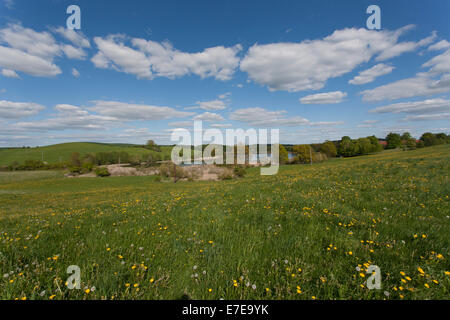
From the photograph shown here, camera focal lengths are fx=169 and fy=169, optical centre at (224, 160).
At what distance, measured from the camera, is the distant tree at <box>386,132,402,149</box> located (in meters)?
94.9

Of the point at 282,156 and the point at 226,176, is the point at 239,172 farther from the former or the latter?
the point at 282,156

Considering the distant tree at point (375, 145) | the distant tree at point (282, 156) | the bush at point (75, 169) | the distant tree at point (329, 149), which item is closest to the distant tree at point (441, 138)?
the distant tree at point (375, 145)

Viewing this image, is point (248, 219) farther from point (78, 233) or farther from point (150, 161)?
point (150, 161)

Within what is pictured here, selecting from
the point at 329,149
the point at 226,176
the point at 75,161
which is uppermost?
the point at 329,149

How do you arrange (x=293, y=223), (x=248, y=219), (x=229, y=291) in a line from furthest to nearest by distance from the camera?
(x=248, y=219) < (x=293, y=223) < (x=229, y=291)

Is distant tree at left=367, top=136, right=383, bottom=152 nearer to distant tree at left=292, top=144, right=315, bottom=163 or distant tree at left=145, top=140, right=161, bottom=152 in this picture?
distant tree at left=292, top=144, right=315, bottom=163

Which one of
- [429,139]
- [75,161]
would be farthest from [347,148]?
[75,161]

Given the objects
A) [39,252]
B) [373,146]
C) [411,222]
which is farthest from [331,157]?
[39,252]

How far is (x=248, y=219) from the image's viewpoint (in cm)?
560

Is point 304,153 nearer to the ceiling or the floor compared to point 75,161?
nearer to the ceiling

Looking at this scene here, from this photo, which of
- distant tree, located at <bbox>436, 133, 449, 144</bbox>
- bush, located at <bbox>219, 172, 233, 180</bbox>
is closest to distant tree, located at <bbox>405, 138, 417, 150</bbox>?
distant tree, located at <bbox>436, 133, 449, 144</bbox>

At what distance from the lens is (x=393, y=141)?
314 ft

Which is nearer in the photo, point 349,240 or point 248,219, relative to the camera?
point 349,240
